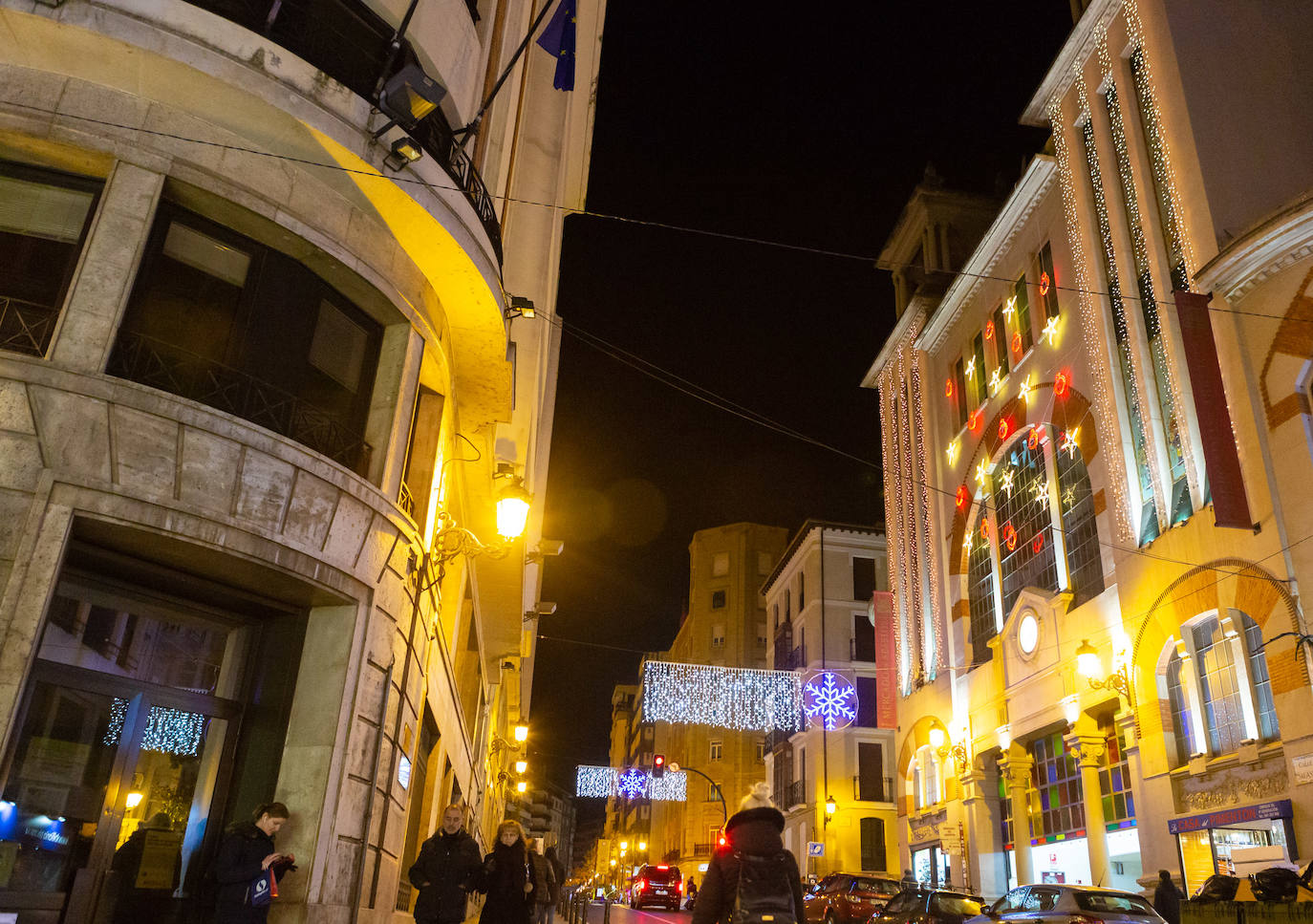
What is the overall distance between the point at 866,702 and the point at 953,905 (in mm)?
29370

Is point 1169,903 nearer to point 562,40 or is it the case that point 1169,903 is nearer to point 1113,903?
point 1113,903

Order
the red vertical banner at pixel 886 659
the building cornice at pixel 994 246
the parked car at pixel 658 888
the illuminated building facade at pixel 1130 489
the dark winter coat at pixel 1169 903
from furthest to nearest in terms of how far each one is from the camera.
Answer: the parked car at pixel 658 888
the red vertical banner at pixel 886 659
the building cornice at pixel 994 246
the illuminated building facade at pixel 1130 489
the dark winter coat at pixel 1169 903

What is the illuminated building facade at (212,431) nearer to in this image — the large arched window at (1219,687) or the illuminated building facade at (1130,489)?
the illuminated building facade at (1130,489)

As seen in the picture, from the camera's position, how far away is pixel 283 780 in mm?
7562

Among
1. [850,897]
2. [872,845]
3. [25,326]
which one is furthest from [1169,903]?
[872,845]

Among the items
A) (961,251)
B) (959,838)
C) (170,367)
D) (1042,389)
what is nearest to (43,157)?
(170,367)

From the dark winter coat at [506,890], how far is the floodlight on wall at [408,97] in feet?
22.7

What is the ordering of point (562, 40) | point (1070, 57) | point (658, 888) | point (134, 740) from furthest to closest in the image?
point (658, 888), point (1070, 57), point (562, 40), point (134, 740)

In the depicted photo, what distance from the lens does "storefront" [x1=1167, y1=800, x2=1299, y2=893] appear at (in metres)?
13.6

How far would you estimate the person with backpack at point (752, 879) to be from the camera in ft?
19.6

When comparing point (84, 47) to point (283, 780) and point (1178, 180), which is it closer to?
point (283, 780)

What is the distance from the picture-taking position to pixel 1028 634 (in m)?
22.8

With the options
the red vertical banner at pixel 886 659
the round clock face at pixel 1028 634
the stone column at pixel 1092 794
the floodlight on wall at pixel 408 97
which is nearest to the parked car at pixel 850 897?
the stone column at pixel 1092 794

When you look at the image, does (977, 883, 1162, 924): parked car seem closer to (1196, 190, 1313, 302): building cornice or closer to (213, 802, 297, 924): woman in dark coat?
(213, 802, 297, 924): woman in dark coat
